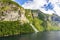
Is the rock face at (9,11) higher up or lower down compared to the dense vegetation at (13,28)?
higher up

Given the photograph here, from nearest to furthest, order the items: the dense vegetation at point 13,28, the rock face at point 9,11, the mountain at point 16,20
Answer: the dense vegetation at point 13,28 < the mountain at point 16,20 < the rock face at point 9,11

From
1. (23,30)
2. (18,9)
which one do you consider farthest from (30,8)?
(23,30)

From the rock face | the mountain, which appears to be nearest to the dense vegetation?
the mountain

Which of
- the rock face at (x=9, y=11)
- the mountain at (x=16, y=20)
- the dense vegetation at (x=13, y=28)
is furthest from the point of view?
the rock face at (x=9, y=11)

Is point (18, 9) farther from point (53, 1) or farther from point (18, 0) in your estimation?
point (53, 1)

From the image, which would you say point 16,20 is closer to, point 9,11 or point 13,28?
point 9,11

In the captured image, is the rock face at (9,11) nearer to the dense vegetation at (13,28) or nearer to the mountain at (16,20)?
the mountain at (16,20)

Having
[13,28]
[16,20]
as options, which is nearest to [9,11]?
[16,20]

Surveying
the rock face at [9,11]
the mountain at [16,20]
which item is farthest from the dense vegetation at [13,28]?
the rock face at [9,11]
